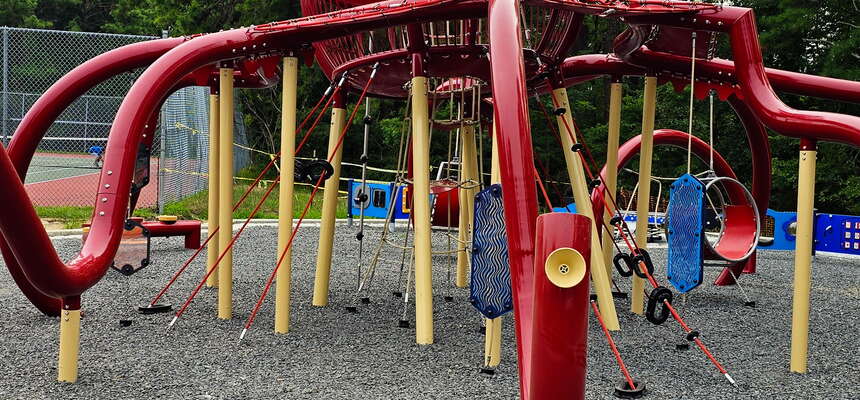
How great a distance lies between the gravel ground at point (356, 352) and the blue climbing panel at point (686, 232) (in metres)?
0.53

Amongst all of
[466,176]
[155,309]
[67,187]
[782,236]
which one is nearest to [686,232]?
[466,176]

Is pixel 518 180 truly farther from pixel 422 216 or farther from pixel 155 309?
pixel 155 309

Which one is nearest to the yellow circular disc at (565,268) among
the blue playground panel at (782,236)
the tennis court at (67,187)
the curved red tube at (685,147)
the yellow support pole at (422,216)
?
the yellow support pole at (422,216)

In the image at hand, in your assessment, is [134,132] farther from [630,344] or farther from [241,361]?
[630,344]

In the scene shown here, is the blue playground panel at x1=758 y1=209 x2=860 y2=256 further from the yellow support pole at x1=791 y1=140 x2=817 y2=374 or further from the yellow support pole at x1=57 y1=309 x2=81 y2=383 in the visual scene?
the yellow support pole at x1=57 y1=309 x2=81 y2=383

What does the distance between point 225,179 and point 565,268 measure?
186 inches

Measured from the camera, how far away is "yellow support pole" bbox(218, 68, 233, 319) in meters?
6.77

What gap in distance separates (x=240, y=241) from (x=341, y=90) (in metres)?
6.49

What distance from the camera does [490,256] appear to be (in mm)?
5637

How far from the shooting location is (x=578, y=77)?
336 inches

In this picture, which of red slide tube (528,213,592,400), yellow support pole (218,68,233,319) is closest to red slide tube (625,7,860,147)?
yellow support pole (218,68,233,319)

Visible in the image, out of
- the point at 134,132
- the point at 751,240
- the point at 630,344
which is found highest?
the point at 134,132

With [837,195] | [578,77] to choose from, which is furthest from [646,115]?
[837,195]

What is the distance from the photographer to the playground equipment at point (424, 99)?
4168 mm
